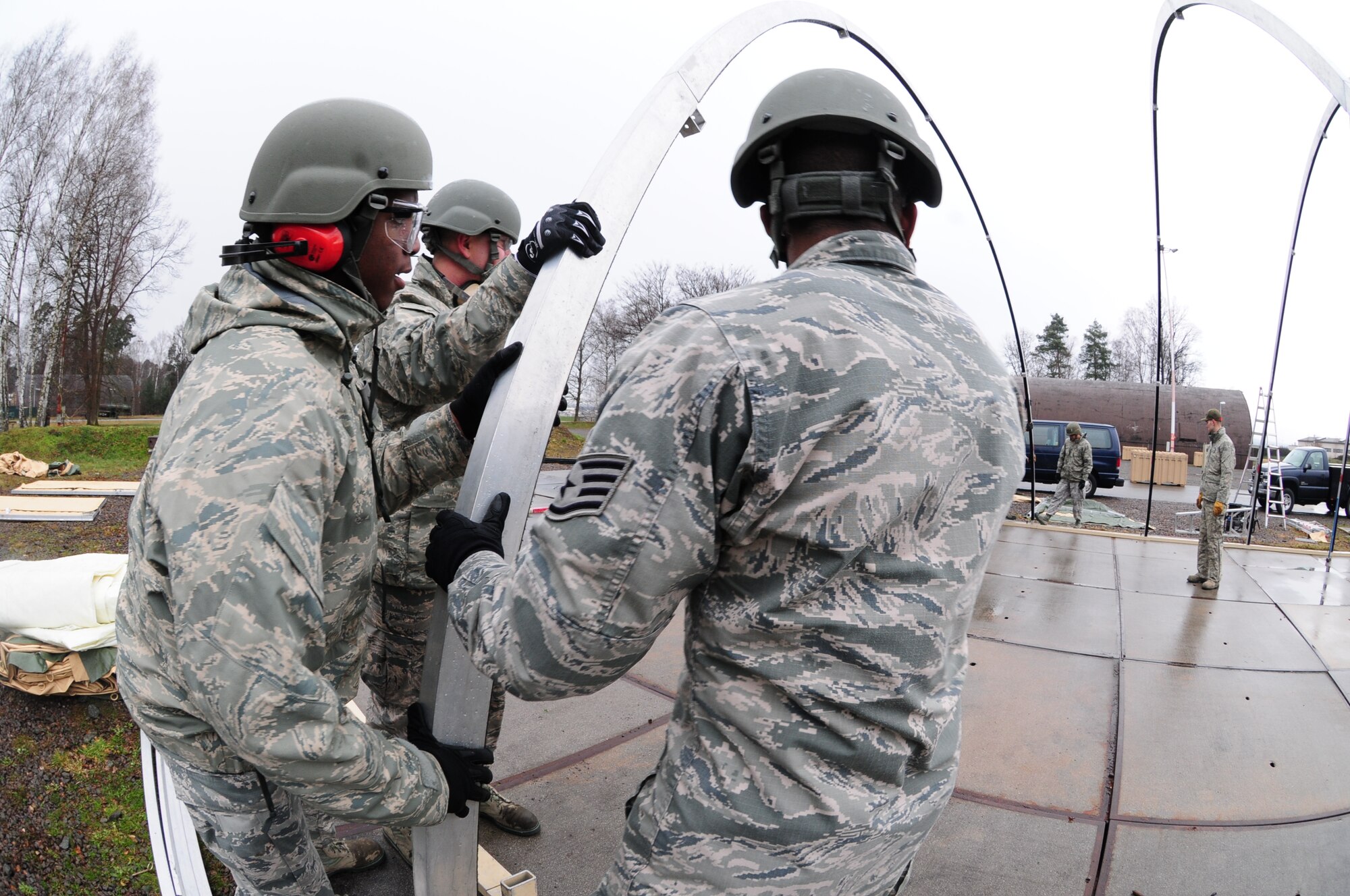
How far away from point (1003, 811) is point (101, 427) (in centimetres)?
1993

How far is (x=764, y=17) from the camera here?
336 centimetres

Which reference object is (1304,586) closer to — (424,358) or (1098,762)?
(1098,762)

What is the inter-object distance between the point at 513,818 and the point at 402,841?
1.33 feet

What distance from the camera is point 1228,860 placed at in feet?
10.6

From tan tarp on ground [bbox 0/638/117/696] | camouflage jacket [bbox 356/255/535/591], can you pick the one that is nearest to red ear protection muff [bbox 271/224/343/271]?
camouflage jacket [bbox 356/255/535/591]

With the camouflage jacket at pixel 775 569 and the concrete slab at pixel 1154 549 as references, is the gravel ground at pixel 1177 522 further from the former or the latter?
the camouflage jacket at pixel 775 569

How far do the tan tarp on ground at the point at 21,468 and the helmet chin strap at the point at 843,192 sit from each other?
1429cm

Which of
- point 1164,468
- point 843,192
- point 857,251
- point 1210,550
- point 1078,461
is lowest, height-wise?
point 1210,550

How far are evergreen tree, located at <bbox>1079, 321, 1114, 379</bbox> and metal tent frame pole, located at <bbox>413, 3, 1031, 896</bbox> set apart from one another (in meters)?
63.0

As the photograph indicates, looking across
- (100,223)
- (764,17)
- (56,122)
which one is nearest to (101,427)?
(100,223)

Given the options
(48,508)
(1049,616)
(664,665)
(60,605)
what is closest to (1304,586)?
(1049,616)

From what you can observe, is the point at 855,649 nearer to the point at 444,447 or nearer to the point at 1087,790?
the point at 444,447

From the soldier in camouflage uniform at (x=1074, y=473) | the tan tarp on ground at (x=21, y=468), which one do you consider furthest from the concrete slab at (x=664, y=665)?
the tan tarp on ground at (x=21, y=468)

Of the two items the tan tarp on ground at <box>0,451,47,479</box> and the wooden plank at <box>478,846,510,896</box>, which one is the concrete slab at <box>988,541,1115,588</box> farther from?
the tan tarp on ground at <box>0,451,47,479</box>
